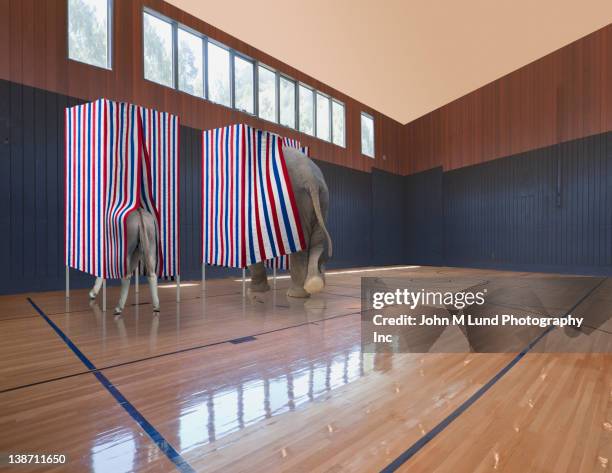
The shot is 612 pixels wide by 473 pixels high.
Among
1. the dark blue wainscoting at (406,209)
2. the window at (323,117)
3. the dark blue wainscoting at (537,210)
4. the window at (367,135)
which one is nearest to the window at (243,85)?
the dark blue wainscoting at (406,209)

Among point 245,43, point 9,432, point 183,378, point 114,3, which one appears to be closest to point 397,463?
point 183,378

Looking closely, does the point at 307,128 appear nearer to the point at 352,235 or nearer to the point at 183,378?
the point at 352,235

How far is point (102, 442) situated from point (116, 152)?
2.27 meters

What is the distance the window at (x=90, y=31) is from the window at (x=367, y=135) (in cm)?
679

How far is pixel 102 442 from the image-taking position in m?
0.92

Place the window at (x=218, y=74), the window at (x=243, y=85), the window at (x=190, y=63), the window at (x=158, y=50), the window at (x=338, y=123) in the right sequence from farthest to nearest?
1. the window at (x=338, y=123)
2. the window at (x=243, y=85)
3. the window at (x=218, y=74)
4. the window at (x=190, y=63)
5. the window at (x=158, y=50)

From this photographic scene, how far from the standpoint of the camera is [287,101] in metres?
7.94

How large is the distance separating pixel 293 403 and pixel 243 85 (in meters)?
6.87

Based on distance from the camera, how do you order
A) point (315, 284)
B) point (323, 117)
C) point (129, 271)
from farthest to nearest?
point (323, 117), point (315, 284), point (129, 271)

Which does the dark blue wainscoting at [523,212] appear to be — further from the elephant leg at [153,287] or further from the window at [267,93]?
the elephant leg at [153,287]

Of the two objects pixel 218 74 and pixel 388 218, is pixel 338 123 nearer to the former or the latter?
pixel 388 218

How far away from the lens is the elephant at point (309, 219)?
9.71 feet

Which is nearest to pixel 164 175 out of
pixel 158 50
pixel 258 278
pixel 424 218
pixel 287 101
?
pixel 258 278

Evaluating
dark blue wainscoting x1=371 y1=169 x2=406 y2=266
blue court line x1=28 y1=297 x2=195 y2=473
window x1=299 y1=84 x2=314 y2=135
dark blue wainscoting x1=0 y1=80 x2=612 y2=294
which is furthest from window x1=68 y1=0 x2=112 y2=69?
dark blue wainscoting x1=371 y1=169 x2=406 y2=266
